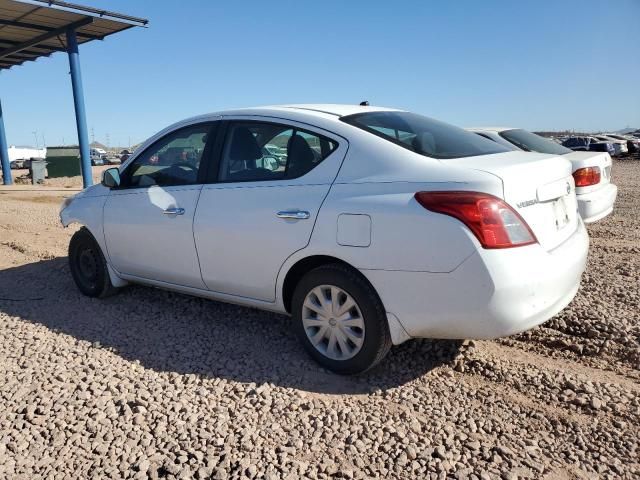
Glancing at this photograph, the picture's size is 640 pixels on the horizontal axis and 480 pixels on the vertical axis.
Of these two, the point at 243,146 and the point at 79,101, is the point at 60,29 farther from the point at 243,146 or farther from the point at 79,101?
the point at 243,146

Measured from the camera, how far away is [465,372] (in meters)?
3.25

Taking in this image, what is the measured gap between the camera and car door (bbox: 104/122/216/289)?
389 centimetres

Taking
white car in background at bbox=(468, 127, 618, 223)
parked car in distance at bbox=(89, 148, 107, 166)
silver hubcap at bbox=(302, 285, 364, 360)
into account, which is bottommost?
silver hubcap at bbox=(302, 285, 364, 360)

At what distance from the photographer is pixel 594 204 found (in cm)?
577

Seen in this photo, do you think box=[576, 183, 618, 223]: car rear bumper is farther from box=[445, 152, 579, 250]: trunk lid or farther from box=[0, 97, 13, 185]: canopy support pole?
box=[0, 97, 13, 185]: canopy support pole

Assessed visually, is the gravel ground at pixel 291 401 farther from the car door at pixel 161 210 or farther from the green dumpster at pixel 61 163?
the green dumpster at pixel 61 163

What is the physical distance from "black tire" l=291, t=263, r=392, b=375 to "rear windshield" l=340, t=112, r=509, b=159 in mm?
859

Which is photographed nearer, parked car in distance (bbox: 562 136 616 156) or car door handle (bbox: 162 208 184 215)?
car door handle (bbox: 162 208 184 215)

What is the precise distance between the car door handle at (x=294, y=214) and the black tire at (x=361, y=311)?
33cm

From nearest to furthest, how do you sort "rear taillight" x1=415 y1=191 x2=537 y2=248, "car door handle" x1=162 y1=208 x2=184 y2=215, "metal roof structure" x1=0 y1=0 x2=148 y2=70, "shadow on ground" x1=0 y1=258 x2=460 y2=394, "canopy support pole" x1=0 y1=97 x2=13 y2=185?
"rear taillight" x1=415 y1=191 x2=537 y2=248
"shadow on ground" x1=0 y1=258 x2=460 y2=394
"car door handle" x1=162 y1=208 x2=184 y2=215
"metal roof structure" x1=0 y1=0 x2=148 y2=70
"canopy support pole" x1=0 y1=97 x2=13 y2=185

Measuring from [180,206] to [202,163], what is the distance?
0.37 m

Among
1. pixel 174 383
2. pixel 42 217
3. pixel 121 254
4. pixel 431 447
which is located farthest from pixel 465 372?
pixel 42 217

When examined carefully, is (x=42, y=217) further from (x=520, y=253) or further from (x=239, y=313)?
(x=520, y=253)

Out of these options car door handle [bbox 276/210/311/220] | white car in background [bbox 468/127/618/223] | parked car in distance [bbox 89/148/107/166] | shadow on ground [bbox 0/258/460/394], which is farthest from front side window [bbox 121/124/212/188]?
parked car in distance [bbox 89/148/107/166]
